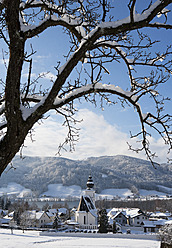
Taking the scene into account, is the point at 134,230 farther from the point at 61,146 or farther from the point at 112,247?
the point at 61,146

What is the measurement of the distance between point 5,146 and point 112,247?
19058mm

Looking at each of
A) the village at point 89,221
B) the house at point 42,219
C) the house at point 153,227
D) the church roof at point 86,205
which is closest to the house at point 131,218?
the village at point 89,221

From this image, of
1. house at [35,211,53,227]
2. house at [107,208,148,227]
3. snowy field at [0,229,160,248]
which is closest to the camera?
snowy field at [0,229,160,248]

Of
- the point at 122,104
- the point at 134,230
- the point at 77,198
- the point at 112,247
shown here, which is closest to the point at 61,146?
the point at 122,104

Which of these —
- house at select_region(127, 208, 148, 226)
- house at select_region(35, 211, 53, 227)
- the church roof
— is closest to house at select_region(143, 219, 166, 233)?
house at select_region(127, 208, 148, 226)

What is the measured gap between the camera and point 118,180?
194 m

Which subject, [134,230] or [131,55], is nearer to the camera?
[131,55]

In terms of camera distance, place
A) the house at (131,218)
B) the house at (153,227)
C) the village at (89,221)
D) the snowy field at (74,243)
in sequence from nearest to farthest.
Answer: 1. the snowy field at (74,243)
2. the village at (89,221)
3. the house at (153,227)
4. the house at (131,218)

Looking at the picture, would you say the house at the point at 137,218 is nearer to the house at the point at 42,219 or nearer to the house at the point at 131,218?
the house at the point at 131,218

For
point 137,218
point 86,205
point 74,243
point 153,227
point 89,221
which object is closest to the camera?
point 74,243

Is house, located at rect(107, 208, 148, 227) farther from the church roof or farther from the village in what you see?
the church roof

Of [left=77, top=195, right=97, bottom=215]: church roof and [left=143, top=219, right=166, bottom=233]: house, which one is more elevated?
[left=77, top=195, right=97, bottom=215]: church roof

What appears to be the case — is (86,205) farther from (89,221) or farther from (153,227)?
(153,227)

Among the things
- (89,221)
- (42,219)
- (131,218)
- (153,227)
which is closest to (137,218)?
(131,218)
